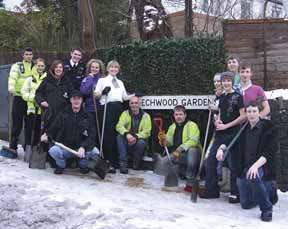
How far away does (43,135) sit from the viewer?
315 inches

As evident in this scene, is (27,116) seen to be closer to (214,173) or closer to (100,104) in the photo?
(100,104)

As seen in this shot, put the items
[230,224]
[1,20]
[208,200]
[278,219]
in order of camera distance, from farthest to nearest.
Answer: [1,20] < [208,200] < [278,219] < [230,224]

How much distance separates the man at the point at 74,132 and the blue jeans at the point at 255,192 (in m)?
2.66

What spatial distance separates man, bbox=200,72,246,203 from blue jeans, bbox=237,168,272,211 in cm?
33

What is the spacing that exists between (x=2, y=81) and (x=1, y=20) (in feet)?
27.3

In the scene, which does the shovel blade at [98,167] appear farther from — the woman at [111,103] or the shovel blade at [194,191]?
the shovel blade at [194,191]

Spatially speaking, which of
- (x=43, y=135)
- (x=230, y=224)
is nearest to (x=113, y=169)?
(x=43, y=135)

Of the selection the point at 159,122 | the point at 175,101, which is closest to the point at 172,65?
the point at 175,101

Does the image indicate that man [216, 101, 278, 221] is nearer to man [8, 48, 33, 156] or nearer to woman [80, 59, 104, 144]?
woman [80, 59, 104, 144]

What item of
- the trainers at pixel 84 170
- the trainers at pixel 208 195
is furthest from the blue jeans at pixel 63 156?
the trainers at pixel 208 195

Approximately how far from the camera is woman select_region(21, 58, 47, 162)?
849 cm

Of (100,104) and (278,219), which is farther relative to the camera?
(100,104)

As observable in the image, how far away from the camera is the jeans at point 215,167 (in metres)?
6.84

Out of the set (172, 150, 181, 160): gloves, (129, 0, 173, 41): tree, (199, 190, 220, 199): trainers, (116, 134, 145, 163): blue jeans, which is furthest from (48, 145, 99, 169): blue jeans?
(129, 0, 173, 41): tree
